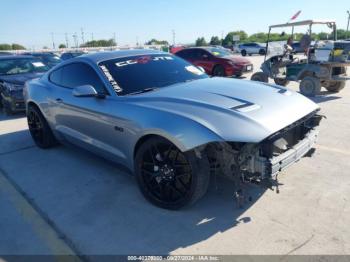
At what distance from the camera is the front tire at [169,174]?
10.4 ft

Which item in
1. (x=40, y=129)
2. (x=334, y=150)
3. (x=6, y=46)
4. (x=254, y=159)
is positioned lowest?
(x=334, y=150)

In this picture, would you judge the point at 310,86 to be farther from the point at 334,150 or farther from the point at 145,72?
the point at 145,72

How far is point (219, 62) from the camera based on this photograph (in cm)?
1374

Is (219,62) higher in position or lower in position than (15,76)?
higher

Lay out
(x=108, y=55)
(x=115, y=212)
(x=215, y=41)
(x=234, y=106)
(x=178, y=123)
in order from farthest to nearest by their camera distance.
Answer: (x=215, y=41) → (x=108, y=55) → (x=115, y=212) → (x=234, y=106) → (x=178, y=123)

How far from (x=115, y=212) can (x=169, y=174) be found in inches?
29.4

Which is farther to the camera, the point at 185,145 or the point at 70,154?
the point at 70,154

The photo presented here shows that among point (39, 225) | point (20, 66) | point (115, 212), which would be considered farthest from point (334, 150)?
point (20, 66)

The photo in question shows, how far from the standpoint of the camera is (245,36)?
88.4m

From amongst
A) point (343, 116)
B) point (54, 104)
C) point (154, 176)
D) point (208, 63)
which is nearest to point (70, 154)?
point (54, 104)

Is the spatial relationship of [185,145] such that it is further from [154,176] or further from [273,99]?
[273,99]

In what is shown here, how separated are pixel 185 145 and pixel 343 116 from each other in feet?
17.8

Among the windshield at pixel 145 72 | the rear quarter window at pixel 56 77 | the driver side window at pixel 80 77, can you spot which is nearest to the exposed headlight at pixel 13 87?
the rear quarter window at pixel 56 77

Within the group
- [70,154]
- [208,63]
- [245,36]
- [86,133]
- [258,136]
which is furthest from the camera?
[245,36]
